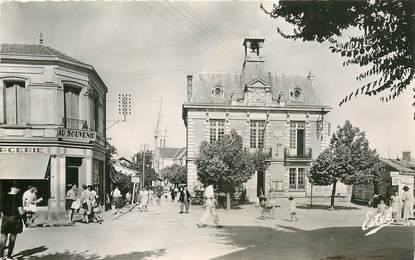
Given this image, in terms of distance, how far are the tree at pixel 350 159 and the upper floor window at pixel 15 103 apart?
17540 mm

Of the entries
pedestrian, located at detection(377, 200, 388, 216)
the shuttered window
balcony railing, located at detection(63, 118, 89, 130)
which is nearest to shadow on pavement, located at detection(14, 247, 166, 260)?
balcony railing, located at detection(63, 118, 89, 130)

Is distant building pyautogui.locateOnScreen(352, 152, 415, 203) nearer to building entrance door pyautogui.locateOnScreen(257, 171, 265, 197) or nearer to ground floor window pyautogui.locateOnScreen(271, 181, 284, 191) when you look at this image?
ground floor window pyautogui.locateOnScreen(271, 181, 284, 191)

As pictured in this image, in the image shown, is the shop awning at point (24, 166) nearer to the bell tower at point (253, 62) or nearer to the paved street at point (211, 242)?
the paved street at point (211, 242)

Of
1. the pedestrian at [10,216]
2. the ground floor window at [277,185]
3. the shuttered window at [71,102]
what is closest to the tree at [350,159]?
the ground floor window at [277,185]

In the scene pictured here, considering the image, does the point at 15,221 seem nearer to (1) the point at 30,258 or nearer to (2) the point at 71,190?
(1) the point at 30,258

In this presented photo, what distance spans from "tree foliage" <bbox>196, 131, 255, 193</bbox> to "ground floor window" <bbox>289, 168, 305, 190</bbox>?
1147 centimetres

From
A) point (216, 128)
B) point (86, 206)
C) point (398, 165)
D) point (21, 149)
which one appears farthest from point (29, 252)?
point (216, 128)

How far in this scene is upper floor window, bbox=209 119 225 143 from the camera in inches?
1495

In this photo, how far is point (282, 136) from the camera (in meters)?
38.2

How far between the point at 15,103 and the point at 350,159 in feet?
61.7

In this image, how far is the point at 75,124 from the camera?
64.0 feet

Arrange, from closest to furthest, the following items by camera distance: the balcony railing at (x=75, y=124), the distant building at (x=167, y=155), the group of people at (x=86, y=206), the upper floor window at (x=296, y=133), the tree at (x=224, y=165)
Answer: the group of people at (x=86, y=206) → the balcony railing at (x=75, y=124) → the tree at (x=224, y=165) → the upper floor window at (x=296, y=133) → the distant building at (x=167, y=155)

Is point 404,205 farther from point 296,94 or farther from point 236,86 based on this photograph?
point 236,86

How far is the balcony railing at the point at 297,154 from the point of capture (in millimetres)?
37906
